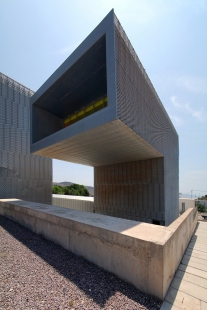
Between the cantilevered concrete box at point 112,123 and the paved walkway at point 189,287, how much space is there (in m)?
4.55

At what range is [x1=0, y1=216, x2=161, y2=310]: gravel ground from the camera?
7.79 feet

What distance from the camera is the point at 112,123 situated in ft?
19.4

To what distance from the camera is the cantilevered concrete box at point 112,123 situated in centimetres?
603

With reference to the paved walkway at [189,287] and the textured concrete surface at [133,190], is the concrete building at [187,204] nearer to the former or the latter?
the textured concrete surface at [133,190]

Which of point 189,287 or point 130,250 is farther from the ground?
point 130,250

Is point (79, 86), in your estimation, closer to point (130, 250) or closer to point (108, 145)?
point (108, 145)

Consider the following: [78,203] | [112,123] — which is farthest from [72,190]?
[112,123]

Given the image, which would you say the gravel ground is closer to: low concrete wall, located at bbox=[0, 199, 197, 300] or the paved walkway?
low concrete wall, located at bbox=[0, 199, 197, 300]

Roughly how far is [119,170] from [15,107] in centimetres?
1069

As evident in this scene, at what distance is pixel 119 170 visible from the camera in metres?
12.0

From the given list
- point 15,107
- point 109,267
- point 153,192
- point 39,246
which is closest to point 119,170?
point 153,192

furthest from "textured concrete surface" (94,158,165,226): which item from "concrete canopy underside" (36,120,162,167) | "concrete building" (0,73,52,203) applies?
"concrete building" (0,73,52,203)

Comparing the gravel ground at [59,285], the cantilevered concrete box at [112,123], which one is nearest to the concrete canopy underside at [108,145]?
the cantilevered concrete box at [112,123]

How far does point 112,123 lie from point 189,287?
4.83 metres
